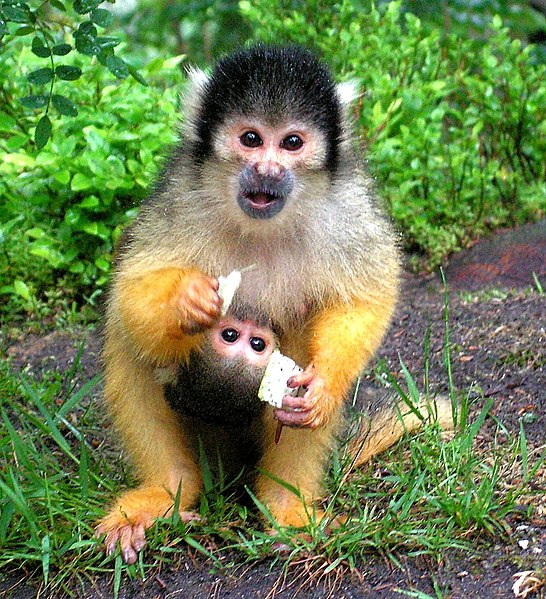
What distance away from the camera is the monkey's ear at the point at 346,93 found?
11.8 ft

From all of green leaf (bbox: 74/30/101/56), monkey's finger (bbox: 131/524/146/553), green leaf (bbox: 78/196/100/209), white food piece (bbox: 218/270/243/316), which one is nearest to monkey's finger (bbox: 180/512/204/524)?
monkey's finger (bbox: 131/524/146/553)

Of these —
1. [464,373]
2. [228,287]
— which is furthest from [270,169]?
[464,373]

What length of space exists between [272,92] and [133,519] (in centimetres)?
160

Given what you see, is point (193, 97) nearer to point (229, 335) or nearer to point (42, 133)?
point (42, 133)

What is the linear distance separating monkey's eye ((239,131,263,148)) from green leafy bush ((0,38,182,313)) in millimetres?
1789

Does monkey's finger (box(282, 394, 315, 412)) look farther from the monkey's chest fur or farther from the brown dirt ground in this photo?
the brown dirt ground

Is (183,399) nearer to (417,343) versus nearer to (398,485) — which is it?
(398,485)

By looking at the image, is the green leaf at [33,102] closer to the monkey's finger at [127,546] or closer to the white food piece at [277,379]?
the white food piece at [277,379]

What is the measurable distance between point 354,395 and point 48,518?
4.68ft

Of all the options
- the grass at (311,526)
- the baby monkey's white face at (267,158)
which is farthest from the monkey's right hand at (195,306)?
the grass at (311,526)

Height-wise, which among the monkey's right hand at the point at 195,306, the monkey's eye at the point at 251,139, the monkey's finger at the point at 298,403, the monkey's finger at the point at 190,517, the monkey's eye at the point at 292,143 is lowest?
the monkey's finger at the point at 190,517

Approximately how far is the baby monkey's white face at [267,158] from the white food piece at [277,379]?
522mm

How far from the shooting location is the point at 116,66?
3723 millimetres

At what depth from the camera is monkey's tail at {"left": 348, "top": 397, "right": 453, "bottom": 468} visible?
3.81 meters
